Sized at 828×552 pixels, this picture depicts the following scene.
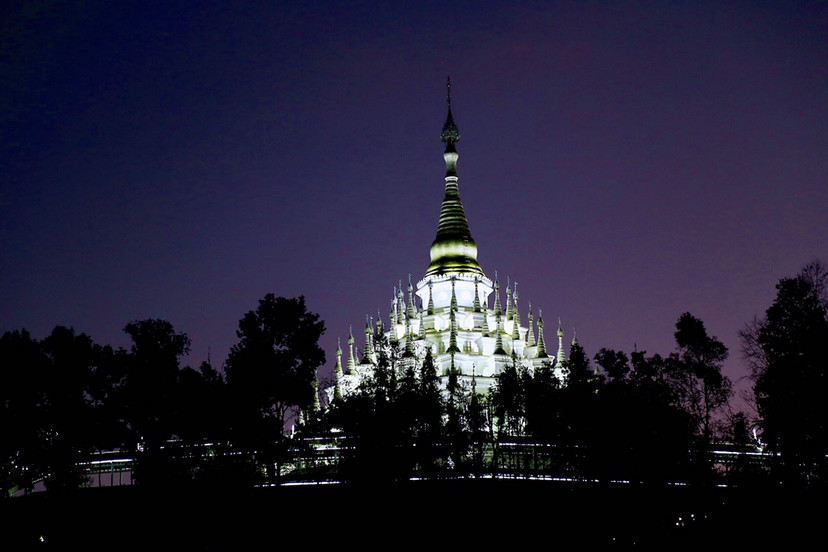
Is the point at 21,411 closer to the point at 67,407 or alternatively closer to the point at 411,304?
the point at 67,407

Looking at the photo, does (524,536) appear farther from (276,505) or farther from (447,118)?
(447,118)

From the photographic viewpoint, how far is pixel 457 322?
2724 inches

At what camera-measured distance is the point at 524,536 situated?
1497 inches

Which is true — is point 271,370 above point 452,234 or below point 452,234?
below

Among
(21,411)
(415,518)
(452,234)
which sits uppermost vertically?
(452,234)

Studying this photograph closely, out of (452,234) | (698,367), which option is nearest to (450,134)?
(452,234)

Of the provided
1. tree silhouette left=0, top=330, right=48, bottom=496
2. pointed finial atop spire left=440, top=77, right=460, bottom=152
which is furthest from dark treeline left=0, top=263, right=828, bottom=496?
pointed finial atop spire left=440, top=77, right=460, bottom=152

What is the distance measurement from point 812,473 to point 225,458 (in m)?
24.8

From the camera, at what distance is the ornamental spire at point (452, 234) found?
72812mm

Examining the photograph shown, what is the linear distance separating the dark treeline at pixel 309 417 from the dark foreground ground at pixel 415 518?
102 centimetres

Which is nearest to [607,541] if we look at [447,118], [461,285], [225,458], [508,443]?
[508,443]

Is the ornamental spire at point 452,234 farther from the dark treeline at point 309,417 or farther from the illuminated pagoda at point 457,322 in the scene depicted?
the dark treeline at point 309,417

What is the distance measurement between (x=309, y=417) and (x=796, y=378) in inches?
863

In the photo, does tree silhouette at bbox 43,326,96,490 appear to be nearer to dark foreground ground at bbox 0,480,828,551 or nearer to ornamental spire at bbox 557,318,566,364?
dark foreground ground at bbox 0,480,828,551
